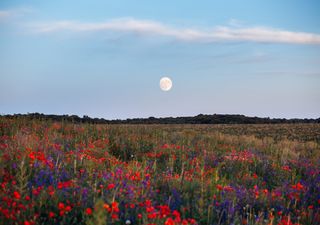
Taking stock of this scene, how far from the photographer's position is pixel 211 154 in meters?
9.29

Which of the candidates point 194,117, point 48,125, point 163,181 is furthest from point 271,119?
point 163,181

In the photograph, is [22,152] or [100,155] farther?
[100,155]

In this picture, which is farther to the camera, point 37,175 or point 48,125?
point 48,125

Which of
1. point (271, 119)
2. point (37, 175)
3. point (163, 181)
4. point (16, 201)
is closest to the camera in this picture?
point (16, 201)

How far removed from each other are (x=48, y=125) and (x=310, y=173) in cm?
813

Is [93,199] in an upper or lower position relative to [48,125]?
lower

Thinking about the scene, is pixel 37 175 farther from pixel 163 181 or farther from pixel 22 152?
pixel 163 181

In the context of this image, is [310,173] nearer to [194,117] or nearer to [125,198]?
[125,198]

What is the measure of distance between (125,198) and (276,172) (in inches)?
183

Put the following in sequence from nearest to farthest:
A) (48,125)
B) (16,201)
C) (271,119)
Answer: (16,201) < (48,125) < (271,119)

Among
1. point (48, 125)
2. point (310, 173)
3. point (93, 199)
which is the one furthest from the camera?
point (48, 125)

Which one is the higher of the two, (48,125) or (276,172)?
(48,125)

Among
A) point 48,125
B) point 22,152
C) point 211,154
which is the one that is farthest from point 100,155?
point 48,125

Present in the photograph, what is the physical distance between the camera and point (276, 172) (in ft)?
25.8
